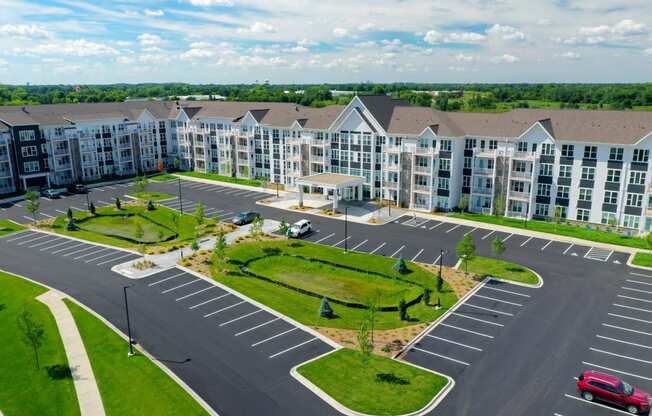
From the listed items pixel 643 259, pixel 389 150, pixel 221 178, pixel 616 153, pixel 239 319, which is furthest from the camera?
pixel 221 178

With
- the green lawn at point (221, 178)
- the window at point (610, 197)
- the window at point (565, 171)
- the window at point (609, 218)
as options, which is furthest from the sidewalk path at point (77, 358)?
the window at point (610, 197)

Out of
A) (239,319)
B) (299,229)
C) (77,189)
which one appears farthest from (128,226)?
(239,319)

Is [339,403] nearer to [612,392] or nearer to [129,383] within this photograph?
[129,383]

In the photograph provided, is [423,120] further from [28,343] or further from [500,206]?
[28,343]

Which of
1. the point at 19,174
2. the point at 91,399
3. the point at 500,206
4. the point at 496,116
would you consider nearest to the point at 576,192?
the point at 500,206

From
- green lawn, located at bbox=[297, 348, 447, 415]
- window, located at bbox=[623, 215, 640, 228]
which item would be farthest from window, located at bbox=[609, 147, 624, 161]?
green lawn, located at bbox=[297, 348, 447, 415]
